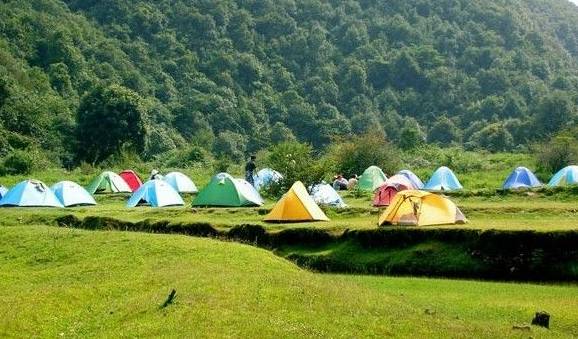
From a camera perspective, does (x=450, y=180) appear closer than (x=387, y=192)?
No

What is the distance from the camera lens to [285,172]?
2923cm

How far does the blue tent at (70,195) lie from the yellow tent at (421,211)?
14951 mm

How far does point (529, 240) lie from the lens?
16.9 metres

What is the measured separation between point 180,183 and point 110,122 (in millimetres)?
23834

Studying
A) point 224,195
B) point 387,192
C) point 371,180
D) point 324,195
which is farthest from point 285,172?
point 371,180

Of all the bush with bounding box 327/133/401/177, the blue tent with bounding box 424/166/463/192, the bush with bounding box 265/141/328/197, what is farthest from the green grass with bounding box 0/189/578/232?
the bush with bounding box 327/133/401/177

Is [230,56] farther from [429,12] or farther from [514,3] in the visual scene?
[514,3]

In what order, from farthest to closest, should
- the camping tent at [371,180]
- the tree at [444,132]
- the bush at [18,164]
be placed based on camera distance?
the tree at [444,132] → the bush at [18,164] → the camping tent at [371,180]

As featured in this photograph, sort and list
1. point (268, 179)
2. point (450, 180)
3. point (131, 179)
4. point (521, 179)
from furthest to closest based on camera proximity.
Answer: point (131, 179) < point (450, 180) < point (521, 179) < point (268, 179)

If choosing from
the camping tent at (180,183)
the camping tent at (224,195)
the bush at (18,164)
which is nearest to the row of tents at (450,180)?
the camping tent at (224,195)

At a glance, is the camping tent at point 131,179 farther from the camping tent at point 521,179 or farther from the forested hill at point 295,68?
A: the forested hill at point 295,68

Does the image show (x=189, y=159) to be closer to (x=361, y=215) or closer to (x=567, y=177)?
(x=567, y=177)

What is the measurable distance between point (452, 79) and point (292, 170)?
69.5 m

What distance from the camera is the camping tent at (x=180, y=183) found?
37094 millimetres
